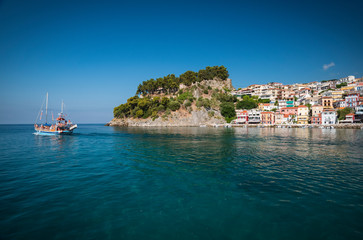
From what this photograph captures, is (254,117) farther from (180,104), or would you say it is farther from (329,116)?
(180,104)

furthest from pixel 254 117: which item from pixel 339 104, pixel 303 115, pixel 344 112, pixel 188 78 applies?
pixel 188 78

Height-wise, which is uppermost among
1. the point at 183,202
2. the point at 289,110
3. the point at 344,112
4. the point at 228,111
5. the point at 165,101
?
the point at 165,101

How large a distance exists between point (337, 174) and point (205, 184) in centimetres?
938

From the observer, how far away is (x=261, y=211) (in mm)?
7359

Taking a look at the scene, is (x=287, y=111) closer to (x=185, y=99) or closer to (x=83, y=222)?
(x=185, y=99)

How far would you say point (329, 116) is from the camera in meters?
79.3

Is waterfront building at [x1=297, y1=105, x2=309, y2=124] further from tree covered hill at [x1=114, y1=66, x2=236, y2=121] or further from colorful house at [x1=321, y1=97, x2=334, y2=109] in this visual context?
tree covered hill at [x1=114, y1=66, x2=236, y2=121]

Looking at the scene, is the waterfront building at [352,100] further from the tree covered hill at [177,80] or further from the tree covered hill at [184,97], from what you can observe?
the tree covered hill at [177,80]

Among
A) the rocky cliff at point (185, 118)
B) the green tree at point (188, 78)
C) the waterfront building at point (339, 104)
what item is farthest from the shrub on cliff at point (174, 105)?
the waterfront building at point (339, 104)

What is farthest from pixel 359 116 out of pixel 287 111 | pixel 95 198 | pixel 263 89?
pixel 95 198

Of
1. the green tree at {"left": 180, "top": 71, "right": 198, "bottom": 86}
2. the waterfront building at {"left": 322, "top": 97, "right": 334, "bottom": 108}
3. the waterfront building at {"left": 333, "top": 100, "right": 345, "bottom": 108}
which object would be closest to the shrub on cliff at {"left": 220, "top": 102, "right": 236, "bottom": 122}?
the green tree at {"left": 180, "top": 71, "right": 198, "bottom": 86}

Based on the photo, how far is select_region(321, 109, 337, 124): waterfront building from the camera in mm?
78562

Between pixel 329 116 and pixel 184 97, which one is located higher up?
pixel 184 97

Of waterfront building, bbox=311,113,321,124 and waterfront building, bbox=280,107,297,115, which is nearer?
waterfront building, bbox=311,113,321,124
